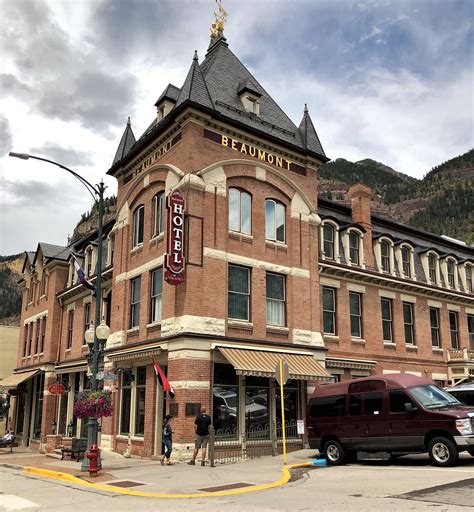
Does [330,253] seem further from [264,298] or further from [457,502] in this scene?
[457,502]

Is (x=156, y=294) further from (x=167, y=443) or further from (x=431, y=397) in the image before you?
(x=431, y=397)

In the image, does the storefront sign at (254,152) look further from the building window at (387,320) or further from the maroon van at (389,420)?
the maroon van at (389,420)

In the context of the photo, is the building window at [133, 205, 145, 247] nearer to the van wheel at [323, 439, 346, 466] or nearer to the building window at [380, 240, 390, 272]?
the van wheel at [323, 439, 346, 466]

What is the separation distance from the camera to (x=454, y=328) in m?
31.3

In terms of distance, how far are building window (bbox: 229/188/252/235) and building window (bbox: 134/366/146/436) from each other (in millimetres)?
6568

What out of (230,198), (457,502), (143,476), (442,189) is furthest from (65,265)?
(442,189)

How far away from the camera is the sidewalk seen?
42.5ft

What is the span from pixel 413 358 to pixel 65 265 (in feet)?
68.5

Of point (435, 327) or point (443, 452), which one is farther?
point (435, 327)

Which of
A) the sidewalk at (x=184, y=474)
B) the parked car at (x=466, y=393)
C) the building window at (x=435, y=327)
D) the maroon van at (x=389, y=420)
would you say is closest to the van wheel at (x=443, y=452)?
the maroon van at (x=389, y=420)

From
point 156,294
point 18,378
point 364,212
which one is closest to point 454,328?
point 364,212

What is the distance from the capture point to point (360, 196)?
2938cm

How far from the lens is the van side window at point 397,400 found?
1526 cm

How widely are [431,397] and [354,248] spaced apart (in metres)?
13.1
